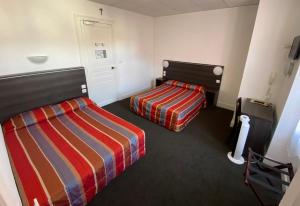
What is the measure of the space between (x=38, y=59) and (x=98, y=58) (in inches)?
45.4

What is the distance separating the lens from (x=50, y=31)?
2502mm

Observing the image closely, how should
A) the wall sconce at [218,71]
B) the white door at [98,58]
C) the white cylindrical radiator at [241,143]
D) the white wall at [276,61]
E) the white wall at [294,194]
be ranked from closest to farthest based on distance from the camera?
the white wall at [294,194] → the white wall at [276,61] → the white cylindrical radiator at [241,143] → the white door at [98,58] → the wall sconce at [218,71]

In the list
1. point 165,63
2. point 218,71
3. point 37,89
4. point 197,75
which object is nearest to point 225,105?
point 218,71

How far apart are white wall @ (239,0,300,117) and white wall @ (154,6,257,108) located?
881mm

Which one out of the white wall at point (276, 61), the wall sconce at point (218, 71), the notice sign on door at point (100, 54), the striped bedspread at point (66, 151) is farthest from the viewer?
the wall sconce at point (218, 71)

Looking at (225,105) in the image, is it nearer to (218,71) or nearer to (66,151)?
(218,71)

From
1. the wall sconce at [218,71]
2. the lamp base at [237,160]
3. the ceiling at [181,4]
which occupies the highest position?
the ceiling at [181,4]

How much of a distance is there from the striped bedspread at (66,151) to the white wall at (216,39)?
8.77 feet

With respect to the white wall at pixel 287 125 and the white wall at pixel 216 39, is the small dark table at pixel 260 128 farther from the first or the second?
the white wall at pixel 216 39

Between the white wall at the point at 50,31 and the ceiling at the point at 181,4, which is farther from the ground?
the ceiling at the point at 181,4

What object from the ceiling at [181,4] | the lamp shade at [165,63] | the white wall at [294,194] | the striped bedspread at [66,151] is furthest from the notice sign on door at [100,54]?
the white wall at [294,194]

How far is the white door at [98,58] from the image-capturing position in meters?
3.01

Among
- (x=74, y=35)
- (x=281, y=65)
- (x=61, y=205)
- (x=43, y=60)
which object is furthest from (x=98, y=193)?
(x=281, y=65)

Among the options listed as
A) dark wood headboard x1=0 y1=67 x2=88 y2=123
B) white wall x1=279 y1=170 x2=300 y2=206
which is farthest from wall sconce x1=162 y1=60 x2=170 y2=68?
white wall x1=279 y1=170 x2=300 y2=206
